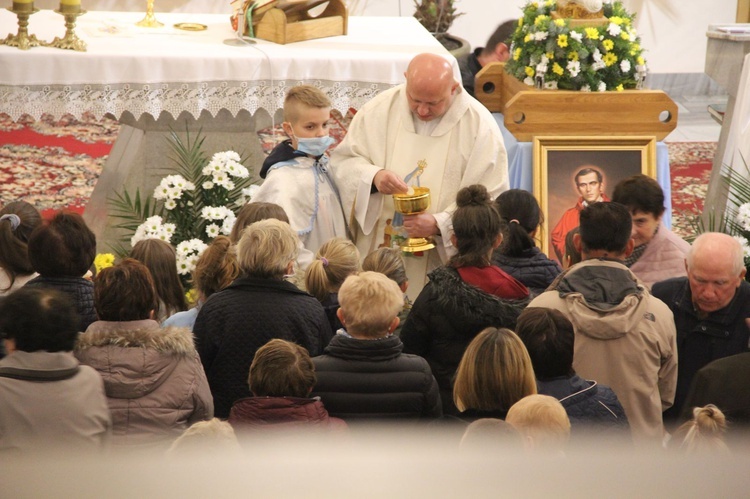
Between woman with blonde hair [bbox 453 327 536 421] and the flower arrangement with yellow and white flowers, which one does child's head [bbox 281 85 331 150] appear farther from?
woman with blonde hair [bbox 453 327 536 421]

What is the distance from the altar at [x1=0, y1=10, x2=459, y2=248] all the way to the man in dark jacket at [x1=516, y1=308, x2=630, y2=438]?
3311 millimetres

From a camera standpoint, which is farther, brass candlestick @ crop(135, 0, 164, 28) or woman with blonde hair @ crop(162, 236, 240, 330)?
brass candlestick @ crop(135, 0, 164, 28)

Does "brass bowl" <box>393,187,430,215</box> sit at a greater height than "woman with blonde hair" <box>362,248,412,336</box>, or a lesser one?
lesser

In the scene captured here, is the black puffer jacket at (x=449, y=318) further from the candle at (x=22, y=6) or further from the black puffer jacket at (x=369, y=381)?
the candle at (x=22, y=6)

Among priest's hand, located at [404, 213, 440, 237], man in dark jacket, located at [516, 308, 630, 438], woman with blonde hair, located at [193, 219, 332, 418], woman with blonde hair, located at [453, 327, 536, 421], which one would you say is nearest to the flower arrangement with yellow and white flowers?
priest's hand, located at [404, 213, 440, 237]

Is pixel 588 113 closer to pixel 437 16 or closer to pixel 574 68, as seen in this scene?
pixel 574 68

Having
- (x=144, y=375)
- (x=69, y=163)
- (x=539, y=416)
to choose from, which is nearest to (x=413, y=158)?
(x=144, y=375)

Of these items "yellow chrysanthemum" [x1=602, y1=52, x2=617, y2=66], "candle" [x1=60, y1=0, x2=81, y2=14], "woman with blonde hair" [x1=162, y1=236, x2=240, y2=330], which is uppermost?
"candle" [x1=60, y1=0, x2=81, y2=14]

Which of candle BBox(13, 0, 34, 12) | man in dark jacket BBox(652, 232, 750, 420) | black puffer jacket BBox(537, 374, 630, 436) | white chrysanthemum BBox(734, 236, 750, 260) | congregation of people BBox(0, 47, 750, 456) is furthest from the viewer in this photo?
candle BBox(13, 0, 34, 12)

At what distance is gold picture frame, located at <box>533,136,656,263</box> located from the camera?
19.1ft

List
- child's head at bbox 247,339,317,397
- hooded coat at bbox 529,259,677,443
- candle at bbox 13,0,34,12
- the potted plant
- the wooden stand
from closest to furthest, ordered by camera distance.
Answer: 1. child's head at bbox 247,339,317,397
2. hooded coat at bbox 529,259,677,443
3. candle at bbox 13,0,34,12
4. the wooden stand
5. the potted plant

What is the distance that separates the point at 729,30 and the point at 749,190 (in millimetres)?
2094

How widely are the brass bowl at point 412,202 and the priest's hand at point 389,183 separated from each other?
102 millimetres

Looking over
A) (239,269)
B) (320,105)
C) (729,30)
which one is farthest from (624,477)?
(729,30)
